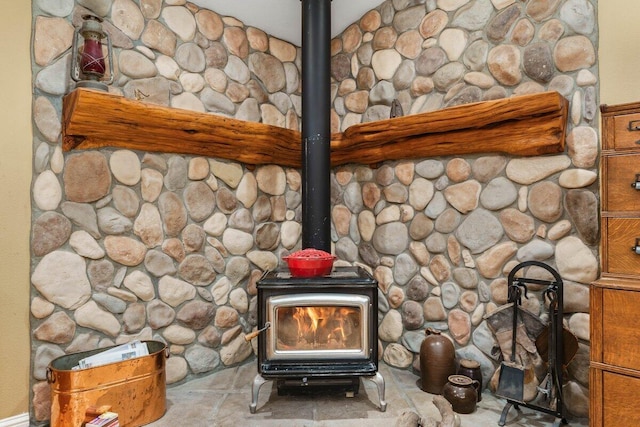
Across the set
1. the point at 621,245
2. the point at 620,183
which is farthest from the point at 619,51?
the point at 621,245

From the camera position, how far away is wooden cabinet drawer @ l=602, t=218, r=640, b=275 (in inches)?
55.0

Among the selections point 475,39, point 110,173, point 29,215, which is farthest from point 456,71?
point 29,215

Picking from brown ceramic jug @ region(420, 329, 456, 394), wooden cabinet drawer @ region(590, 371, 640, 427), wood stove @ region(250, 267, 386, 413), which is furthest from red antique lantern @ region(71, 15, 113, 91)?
wooden cabinet drawer @ region(590, 371, 640, 427)

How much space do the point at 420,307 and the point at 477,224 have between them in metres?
0.60

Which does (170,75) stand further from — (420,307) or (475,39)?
(420,307)

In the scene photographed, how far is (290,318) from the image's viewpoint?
201 centimetres

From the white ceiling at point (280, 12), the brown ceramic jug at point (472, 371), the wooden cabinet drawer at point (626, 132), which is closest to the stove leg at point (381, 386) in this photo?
the brown ceramic jug at point (472, 371)

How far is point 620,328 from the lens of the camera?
1.38 m

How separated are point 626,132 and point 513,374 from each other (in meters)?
1.10

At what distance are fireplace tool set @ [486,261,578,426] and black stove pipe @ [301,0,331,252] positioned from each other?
3.26 feet

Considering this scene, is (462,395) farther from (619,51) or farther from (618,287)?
(619,51)

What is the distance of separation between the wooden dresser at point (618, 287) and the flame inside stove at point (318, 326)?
0.99 m

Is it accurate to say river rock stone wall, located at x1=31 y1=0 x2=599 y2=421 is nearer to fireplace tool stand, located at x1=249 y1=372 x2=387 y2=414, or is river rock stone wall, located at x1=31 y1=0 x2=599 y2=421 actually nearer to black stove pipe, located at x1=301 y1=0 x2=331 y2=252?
black stove pipe, located at x1=301 y1=0 x2=331 y2=252

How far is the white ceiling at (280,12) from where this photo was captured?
2521mm
